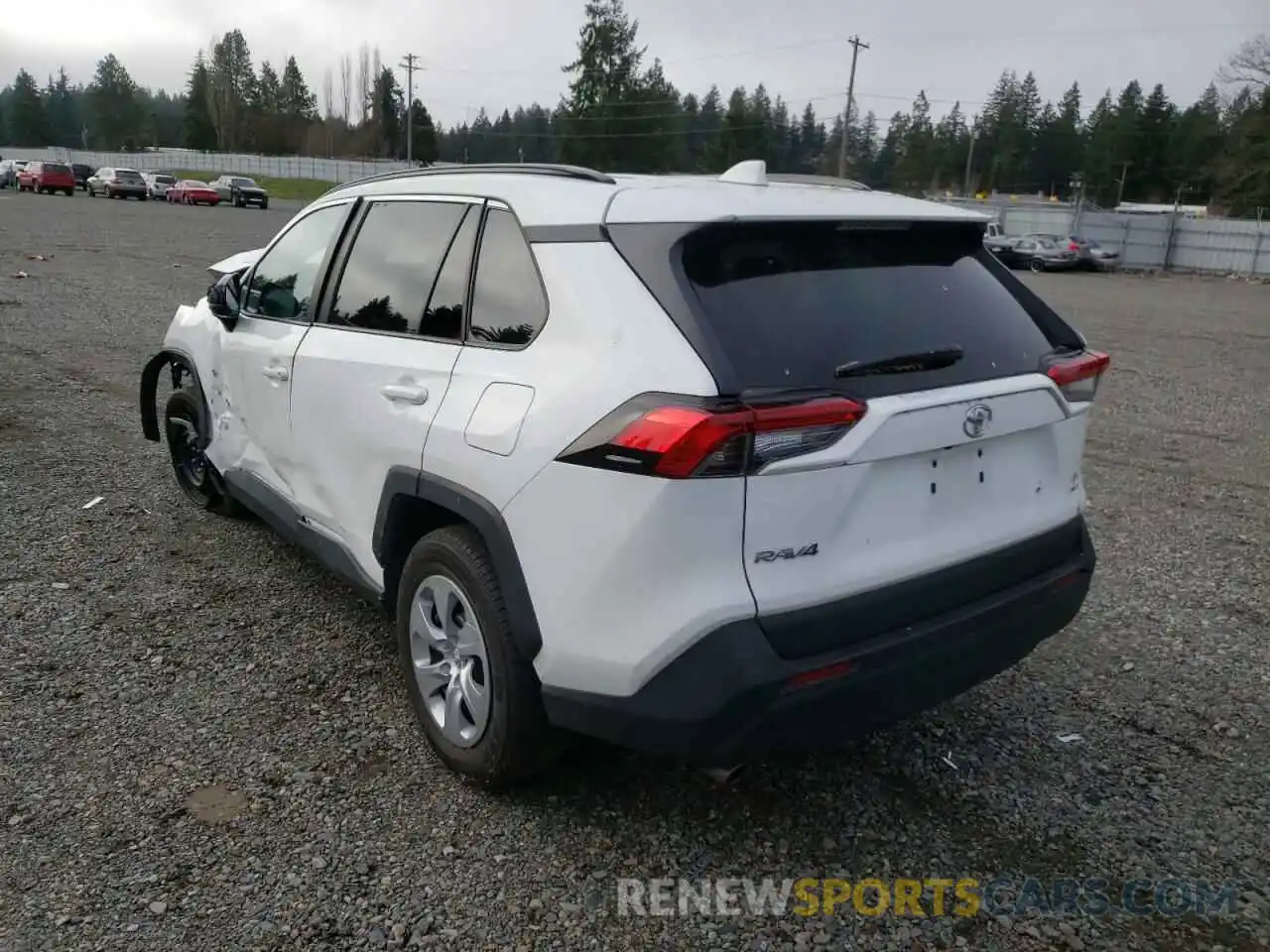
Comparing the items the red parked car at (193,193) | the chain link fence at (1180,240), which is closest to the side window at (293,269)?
the chain link fence at (1180,240)

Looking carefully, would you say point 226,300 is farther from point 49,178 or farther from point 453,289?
point 49,178

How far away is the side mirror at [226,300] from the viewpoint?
4.55 m

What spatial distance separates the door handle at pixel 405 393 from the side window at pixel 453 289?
188 millimetres

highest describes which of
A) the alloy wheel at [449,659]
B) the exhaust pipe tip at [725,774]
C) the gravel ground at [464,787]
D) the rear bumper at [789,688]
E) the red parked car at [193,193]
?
the red parked car at [193,193]

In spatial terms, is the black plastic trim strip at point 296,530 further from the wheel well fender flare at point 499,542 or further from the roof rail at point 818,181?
the roof rail at point 818,181

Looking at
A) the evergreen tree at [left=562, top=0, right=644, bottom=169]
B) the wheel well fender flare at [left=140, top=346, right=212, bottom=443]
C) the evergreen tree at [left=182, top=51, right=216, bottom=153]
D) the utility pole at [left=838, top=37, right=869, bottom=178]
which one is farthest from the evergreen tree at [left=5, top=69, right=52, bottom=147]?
the wheel well fender flare at [left=140, top=346, right=212, bottom=443]

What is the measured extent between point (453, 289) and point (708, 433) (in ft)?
4.08

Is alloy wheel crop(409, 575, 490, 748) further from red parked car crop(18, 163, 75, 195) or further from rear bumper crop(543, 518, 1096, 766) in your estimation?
red parked car crop(18, 163, 75, 195)

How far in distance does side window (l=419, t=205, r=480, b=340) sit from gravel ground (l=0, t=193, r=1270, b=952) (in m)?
1.39

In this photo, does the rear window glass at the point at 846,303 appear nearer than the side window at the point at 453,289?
Yes

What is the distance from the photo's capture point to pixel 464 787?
3.14m

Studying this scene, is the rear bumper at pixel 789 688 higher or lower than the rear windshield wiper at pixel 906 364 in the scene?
lower

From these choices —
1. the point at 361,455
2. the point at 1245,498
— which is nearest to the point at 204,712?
the point at 361,455

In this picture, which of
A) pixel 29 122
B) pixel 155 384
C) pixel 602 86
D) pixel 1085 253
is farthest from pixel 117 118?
pixel 155 384
